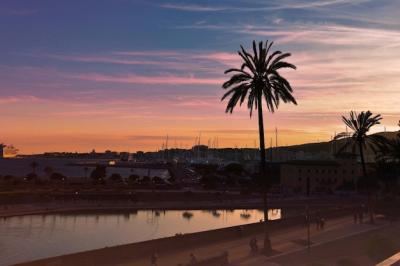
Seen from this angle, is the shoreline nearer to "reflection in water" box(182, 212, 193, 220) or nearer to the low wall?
"reflection in water" box(182, 212, 193, 220)

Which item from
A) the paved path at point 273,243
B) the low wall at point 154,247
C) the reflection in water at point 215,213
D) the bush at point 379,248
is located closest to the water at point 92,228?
the reflection in water at point 215,213

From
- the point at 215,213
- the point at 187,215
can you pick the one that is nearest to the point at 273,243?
the point at 187,215

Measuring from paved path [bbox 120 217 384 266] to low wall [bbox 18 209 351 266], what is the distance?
1.86ft

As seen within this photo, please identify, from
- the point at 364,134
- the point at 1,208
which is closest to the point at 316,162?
the point at 364,134

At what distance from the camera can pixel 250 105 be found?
35719 millimetres

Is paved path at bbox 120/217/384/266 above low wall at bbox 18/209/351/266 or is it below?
below

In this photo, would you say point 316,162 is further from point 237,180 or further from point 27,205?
point 27,205

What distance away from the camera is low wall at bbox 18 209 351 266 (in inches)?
1112

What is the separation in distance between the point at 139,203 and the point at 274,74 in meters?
69.1

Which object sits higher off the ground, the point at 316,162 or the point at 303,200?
the point at 316,162

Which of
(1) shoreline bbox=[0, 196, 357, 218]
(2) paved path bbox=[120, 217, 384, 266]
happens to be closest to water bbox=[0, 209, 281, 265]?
(1) shoreline bbox=[0, 196, 357, 218]

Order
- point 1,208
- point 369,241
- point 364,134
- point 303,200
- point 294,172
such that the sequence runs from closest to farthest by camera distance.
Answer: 1. point 369,241
2. point 364,134
3. point 1,208
4. point 303,200
5. point 294,172

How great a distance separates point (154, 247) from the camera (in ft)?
115

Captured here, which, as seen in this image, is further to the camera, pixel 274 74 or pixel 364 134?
pixel 364 134
